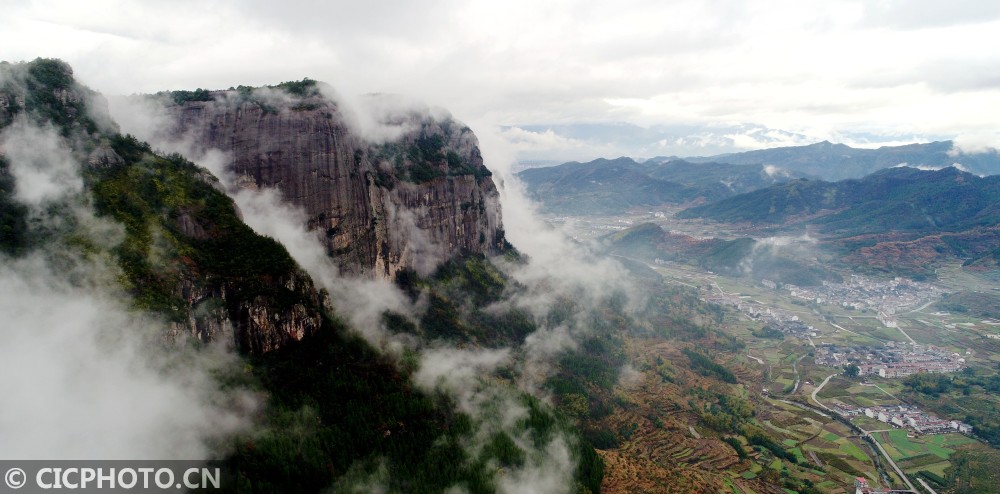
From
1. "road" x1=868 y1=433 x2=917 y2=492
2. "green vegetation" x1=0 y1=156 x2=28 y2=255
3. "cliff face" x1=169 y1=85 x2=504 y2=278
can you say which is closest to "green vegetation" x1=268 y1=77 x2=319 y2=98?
"cliff face" x1=169 y1=85 x2=504 y2=278

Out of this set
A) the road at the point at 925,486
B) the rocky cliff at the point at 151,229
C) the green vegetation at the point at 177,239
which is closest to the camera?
the rocky cliff at the point at 151,229

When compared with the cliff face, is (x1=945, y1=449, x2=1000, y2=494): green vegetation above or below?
below

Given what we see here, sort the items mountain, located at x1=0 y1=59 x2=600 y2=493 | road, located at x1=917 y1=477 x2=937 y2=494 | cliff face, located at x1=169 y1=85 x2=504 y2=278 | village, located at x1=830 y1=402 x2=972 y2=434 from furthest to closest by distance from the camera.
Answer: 1. village, located at x1=830 y1=402 x2=972 y2=434
2. road, located at x1=917 y1=477 x2=937 y2=494
3. cliff face, located at x1=169 y1=85 x2=504 y2=278
4. mountain, located at x1=0 y1=59 x2=600 y2=493

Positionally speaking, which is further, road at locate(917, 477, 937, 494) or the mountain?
road at locate(917, 477, 937, 494)

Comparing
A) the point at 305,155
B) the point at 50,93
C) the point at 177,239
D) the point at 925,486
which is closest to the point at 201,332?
the point at 177,239

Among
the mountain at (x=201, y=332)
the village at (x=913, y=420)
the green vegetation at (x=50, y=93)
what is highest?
the green vegetation at (x=50, y=93)

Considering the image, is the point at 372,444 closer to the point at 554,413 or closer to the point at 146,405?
the point at 146,405

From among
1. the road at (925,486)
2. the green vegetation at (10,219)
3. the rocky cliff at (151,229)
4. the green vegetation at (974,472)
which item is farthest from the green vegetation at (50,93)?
the green vegetation at (974,472)

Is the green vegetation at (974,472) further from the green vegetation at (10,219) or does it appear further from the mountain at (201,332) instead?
the green vegetation at (10,219)

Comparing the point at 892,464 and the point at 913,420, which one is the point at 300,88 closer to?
the point at 892,464

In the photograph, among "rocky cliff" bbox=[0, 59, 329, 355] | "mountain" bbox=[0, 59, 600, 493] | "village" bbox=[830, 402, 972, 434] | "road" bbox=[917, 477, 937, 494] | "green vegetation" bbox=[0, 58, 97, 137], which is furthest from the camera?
"village" bbox=[830, 402, 972, 434]

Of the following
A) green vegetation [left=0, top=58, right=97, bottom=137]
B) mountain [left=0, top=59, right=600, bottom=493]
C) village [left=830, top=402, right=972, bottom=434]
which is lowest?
village [left=830, top=402, right=972, bottom=434]

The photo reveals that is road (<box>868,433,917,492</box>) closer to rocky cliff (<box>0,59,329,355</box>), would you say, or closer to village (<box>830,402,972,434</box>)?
village (<box>830,402,972,434</box>)
